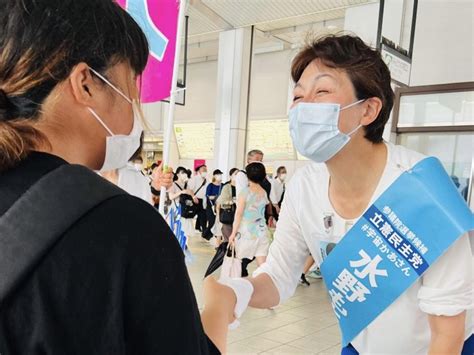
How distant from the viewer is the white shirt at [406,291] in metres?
1.11

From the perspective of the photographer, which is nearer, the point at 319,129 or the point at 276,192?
the point at 319,129

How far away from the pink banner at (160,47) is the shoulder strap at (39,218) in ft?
7.61

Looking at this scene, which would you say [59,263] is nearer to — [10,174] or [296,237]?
[10,174]

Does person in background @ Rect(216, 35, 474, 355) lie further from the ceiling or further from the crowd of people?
the ceiling

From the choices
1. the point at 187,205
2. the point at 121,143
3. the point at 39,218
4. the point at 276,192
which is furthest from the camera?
the point at 276,192

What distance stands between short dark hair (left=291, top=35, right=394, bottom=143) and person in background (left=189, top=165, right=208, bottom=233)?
7.17 meters

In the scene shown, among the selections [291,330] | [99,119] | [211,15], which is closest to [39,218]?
[99,119]

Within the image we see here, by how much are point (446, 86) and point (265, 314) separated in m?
4.26

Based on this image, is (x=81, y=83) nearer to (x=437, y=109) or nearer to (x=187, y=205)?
(x=437, y=109)

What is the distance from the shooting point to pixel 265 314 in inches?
159

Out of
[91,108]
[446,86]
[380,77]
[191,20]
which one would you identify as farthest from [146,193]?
[191,20]

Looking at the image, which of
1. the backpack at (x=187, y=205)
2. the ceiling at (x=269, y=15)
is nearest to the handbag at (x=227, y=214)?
the backpack at (x=187, y=205)

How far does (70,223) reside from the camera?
1.68 ft

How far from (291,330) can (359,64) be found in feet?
9.37
